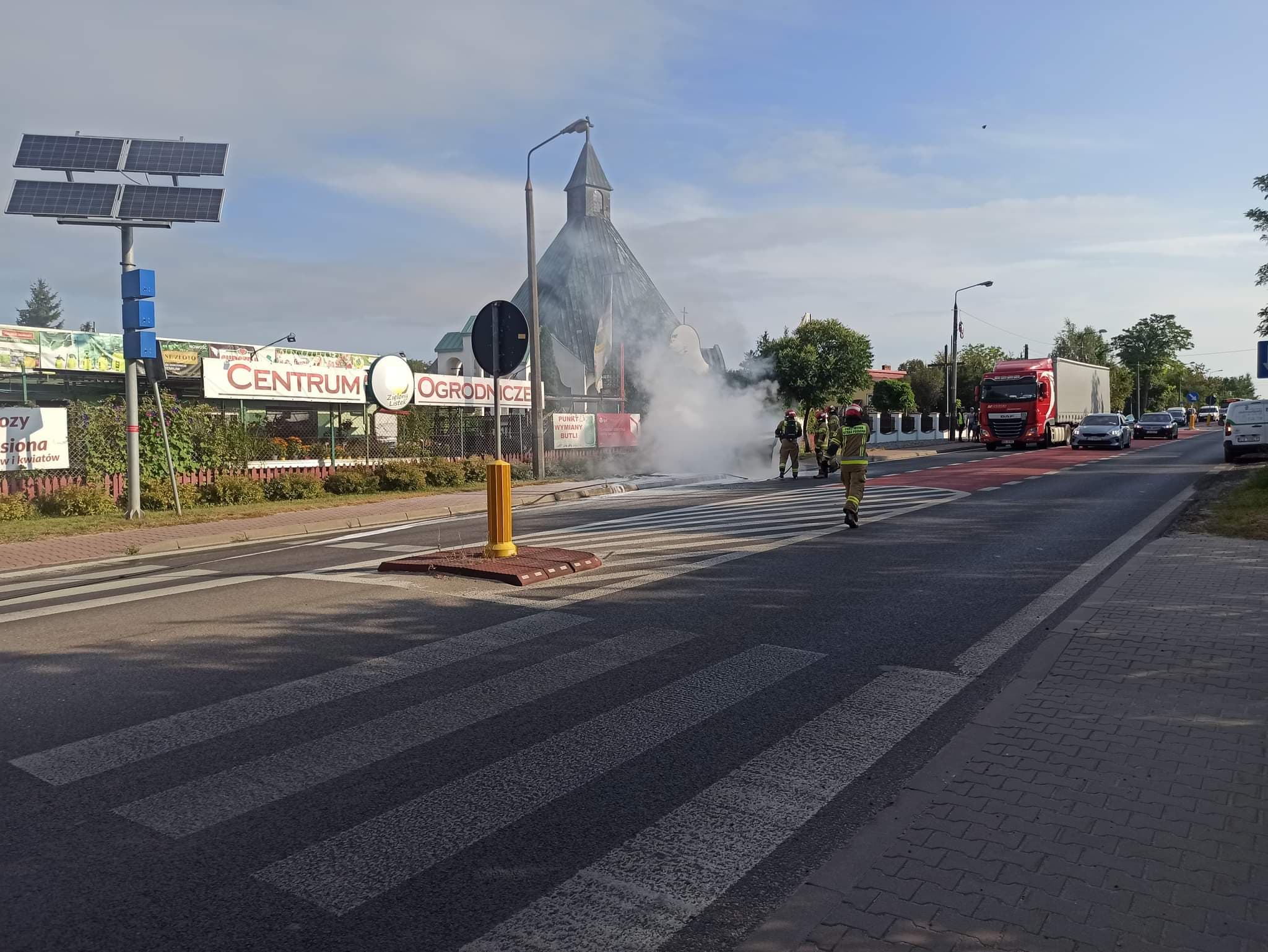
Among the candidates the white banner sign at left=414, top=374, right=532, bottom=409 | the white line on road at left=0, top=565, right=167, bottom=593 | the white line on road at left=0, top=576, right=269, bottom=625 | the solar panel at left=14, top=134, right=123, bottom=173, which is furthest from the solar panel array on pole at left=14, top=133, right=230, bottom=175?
the white line on road at left=0, top=576, right=269, bottom=625

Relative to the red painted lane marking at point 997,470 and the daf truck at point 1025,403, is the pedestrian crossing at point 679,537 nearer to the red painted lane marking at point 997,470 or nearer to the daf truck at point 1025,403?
the red painted lane marking at point 997,470

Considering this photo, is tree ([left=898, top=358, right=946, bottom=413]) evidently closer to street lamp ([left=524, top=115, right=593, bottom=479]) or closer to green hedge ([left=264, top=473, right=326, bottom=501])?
street lamp ([left=524, top=115, right=593, bottom=479])

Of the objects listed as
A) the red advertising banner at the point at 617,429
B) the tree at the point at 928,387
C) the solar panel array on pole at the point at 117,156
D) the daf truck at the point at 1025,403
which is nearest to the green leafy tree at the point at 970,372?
the tree at the point at 928,387

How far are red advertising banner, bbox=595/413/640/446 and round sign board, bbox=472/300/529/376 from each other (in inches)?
713

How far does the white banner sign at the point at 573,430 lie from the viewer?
1104 inches

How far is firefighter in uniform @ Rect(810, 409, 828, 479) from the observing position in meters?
23.4

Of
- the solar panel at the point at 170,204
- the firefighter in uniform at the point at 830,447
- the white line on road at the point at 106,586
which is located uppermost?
the solar panel at the point at 170,204

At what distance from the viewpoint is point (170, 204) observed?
1697 cm

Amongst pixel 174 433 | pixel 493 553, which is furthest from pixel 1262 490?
pixel 174 433

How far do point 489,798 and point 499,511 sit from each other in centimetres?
611

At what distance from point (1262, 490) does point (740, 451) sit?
655 inches

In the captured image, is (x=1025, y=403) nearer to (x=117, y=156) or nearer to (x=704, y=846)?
(x=117, y=156)

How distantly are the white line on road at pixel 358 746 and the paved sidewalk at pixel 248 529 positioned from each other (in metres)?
8.44

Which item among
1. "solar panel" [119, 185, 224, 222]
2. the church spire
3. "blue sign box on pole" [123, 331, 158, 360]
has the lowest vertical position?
"blue sign box on pole" [123, 331, 158, 360]
